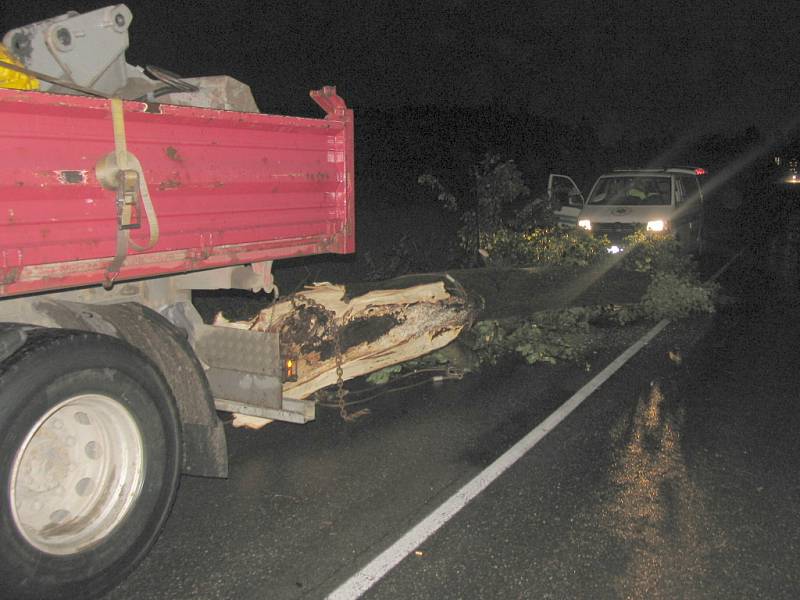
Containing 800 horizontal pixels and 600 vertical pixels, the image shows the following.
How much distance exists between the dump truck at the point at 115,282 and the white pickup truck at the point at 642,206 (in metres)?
Result: 9.43

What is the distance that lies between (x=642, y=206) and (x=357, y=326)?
9.70 metres

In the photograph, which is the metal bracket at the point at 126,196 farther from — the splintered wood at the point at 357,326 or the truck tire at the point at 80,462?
the splintered wood at the point at 357,326

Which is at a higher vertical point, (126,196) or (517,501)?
(126,196)

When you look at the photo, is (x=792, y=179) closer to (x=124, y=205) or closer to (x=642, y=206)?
(x=642, y=206)

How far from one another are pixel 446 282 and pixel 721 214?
16.5m

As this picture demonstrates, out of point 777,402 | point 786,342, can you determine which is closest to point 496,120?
point 786,342

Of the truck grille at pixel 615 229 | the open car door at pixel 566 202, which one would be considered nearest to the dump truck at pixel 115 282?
the truck grille at pixel 615 229

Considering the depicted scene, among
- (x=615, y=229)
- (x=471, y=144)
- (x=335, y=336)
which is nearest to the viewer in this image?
(x=335, y=336)

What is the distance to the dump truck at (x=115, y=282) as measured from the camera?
118 inches

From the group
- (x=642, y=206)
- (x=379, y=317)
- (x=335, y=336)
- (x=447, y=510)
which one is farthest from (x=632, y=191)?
(x=447, y=510)

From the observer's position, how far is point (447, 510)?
14.2 feet

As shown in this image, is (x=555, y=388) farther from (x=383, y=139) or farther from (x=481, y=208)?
(x=383, y=139)

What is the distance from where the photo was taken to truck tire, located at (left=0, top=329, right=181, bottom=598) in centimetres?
286

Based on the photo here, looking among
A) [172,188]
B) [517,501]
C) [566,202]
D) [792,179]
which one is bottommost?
[517,501]
